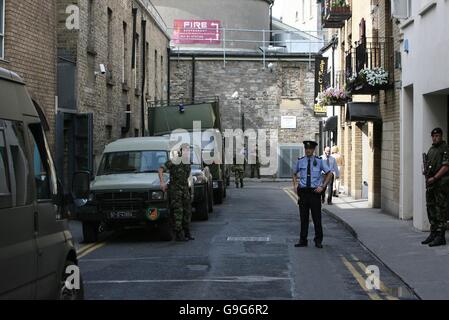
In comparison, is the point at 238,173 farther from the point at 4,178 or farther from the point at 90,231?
the point at 4,178

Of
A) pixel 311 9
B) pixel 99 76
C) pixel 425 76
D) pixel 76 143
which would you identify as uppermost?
pixel 311 9

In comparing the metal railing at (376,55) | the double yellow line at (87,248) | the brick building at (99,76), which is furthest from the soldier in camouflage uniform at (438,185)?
the brick building at (99,76)

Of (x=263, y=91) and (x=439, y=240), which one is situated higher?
(x=263, y=91)

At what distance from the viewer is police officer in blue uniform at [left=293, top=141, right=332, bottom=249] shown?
1245 centimetres

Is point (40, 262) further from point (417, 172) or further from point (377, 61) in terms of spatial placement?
point (377, 61)

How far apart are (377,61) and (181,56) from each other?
23.0m

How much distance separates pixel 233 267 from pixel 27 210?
17.1ft

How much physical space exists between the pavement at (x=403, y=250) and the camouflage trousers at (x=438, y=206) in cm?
39

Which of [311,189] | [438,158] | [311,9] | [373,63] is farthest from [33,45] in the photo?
[311,9]

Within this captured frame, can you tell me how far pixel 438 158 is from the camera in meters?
11.8

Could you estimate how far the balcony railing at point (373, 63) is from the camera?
18.4 meters

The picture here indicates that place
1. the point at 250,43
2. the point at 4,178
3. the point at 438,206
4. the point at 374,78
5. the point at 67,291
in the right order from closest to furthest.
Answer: the point at 4,178
the point at 67,291
the point at 438,206
the point at 374,78
the point at 250,43

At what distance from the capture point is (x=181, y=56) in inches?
1631
